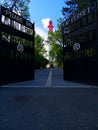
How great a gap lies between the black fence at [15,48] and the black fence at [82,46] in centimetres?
425

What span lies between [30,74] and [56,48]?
131ft

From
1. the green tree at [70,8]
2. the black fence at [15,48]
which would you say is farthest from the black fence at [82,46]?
the green tree at [70,8]

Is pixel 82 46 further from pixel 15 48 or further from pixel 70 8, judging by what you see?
pixel 70 8

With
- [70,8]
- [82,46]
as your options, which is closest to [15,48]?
[82,46]

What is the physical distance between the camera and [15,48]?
23828mm

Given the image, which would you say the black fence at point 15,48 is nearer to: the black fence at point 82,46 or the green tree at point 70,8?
the black fence at point 82,46

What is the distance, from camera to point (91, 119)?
7.77 metres

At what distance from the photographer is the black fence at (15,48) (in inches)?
844

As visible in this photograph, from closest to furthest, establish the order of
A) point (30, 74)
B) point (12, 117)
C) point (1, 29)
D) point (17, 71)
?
point (12, 117), point (1, 29), point (17, 71), point (30, 74)

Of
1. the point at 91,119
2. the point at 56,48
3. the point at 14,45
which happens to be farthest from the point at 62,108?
the point at 56,48

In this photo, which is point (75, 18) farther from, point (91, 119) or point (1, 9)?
point (91, 119)

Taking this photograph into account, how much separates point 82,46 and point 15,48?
6.46 metres

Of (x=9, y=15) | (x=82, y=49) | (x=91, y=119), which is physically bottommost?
(x=91, y=119)

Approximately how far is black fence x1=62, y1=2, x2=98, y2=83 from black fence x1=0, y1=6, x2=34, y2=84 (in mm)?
4250
